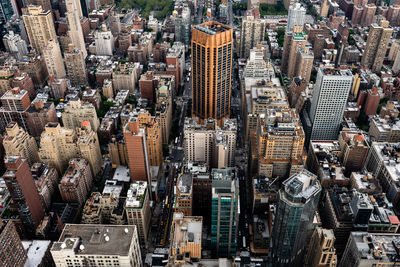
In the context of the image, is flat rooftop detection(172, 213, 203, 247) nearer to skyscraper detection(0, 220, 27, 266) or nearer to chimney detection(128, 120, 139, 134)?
chimney detection(128, 120, 139, 134)

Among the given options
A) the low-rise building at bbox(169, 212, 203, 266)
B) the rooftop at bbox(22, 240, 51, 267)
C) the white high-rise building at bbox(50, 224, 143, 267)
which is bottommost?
the rooftop at bbox(22, 240, 51, 267)

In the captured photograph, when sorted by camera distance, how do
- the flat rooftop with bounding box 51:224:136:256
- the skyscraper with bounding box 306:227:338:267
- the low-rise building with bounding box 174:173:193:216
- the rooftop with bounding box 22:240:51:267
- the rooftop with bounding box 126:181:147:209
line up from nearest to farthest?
the flat rooftop with bounding box 51:224:136:256, the skyscraper with bounding box 306:227:338:267, the rooftop with bounding box 22:240:51:267, the low-rise building with bounding box 174:173:193:216, the rooftop with bounding box 126:181:147:209

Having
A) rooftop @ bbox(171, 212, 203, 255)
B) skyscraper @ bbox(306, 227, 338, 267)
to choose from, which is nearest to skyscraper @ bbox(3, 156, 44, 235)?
rooftop @ bbox(171, 212, 203, 255)

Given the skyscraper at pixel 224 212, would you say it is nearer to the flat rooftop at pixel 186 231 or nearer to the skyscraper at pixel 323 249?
the flat rooftop at pixel 186 231

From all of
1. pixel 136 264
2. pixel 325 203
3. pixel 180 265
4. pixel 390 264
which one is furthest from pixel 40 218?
pixel 390 264

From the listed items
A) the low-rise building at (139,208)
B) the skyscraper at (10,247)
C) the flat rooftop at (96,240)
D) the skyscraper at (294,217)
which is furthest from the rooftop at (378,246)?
the skyscraper at (10,247)

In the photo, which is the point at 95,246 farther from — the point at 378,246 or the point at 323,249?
the point at 378,246
